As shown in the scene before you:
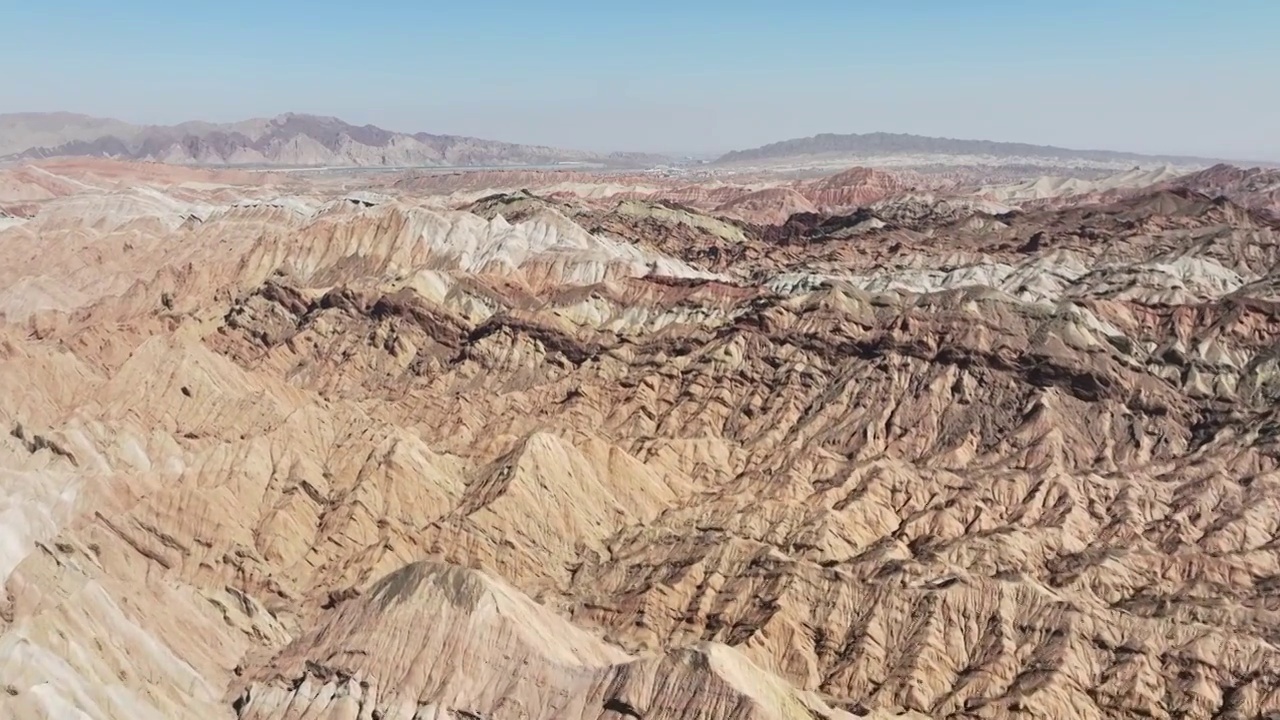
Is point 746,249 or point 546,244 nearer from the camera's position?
point 546,244

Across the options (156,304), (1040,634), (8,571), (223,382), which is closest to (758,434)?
(1040,634)

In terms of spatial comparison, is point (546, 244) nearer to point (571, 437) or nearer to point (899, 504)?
point (571, 437)

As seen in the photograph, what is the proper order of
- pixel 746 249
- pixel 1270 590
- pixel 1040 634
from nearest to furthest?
pixel 1040 634 → pixel 1270 590 → pixel 746 249

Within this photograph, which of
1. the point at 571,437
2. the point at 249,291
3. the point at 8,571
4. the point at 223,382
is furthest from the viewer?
the point at 249,291

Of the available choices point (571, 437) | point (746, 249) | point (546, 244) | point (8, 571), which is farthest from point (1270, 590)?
point (746, 249)

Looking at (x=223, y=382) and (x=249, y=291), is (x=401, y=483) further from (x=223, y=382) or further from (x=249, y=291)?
(x=249, y=291)

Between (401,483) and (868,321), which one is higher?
(868,321)
